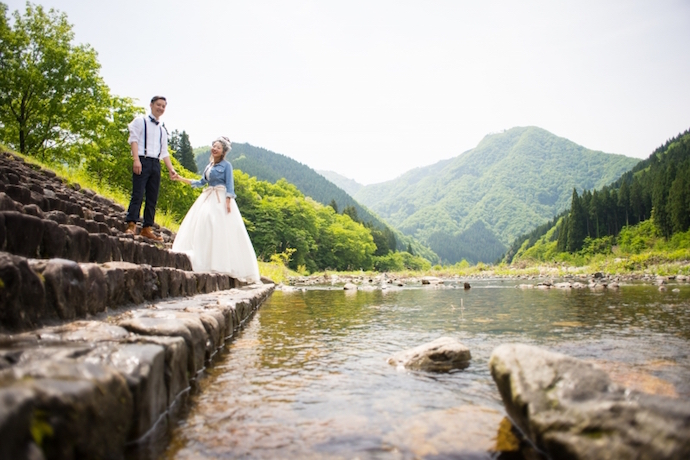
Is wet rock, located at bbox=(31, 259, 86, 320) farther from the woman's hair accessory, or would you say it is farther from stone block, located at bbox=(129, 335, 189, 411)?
the woman's hair accessory

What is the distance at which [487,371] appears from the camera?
359 centimetres

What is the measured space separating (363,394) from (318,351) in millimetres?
1501

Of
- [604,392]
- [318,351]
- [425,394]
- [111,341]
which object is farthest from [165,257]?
[604,392]

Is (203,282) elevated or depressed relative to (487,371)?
elevated

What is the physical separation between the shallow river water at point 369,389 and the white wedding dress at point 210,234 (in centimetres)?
307

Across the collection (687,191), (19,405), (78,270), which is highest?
(687,191)

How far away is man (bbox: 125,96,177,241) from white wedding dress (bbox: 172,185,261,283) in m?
1.06

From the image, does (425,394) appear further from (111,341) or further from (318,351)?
(111,341)

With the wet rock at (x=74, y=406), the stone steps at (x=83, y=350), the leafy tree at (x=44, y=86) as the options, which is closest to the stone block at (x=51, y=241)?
the stone steps at (x=83, y=350)

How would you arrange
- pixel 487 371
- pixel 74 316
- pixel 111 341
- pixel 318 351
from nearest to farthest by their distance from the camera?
pixel 111 341 < pixel 74 316 < pixel 487 371 < pixel 318 351

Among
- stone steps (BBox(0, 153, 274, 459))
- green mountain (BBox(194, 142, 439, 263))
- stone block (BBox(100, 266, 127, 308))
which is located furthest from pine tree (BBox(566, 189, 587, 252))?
stone block (BBox(100, 266, 127, 308))

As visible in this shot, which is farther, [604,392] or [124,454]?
[604,392]

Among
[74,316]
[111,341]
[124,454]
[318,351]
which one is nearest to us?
[124,454]

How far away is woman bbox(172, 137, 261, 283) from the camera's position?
8.65 meters
